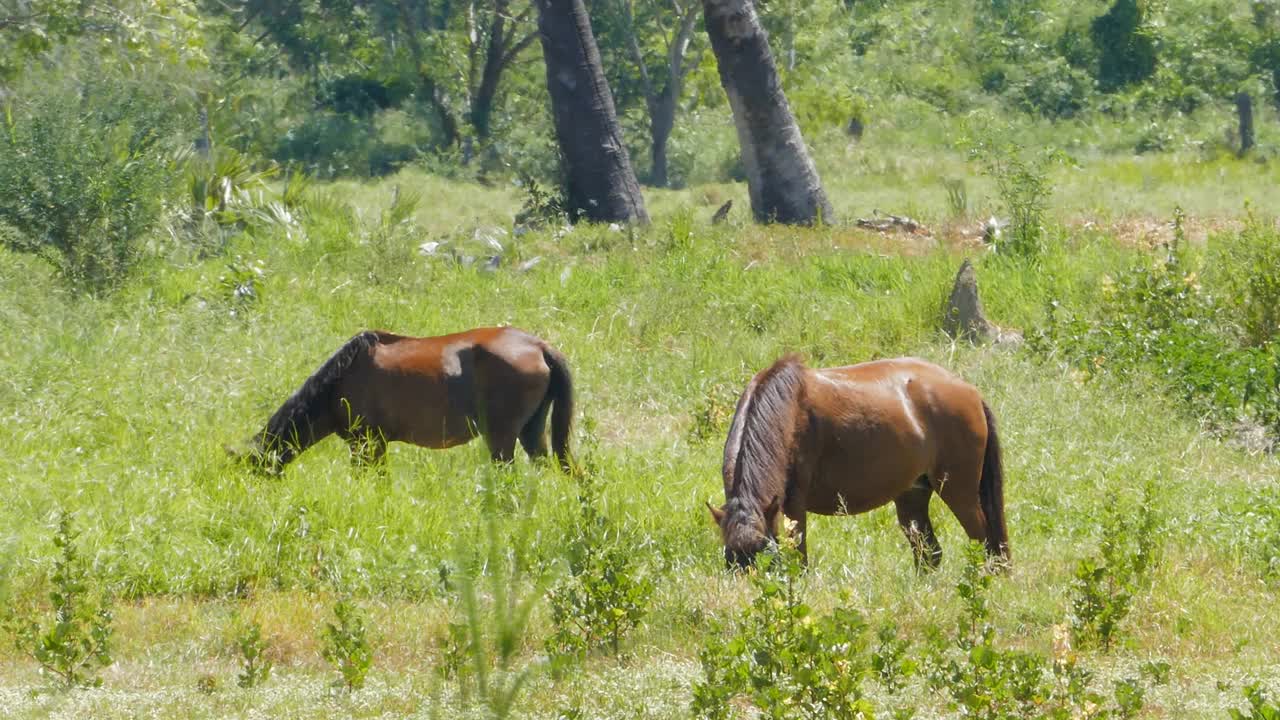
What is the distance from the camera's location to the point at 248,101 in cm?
3672

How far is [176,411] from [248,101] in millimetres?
28367

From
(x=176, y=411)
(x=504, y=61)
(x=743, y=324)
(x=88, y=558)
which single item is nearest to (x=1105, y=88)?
(x=504, y=61)

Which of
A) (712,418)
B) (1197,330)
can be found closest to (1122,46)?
(1197,330)

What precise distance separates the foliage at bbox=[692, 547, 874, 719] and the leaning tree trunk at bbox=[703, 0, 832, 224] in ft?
40.5

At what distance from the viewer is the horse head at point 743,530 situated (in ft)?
20.3

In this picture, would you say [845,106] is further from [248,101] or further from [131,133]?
[131,133]

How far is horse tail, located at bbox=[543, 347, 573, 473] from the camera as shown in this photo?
8.92 meters

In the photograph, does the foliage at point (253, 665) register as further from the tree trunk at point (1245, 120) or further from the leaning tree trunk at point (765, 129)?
the tree trunk at point (1245, 120)

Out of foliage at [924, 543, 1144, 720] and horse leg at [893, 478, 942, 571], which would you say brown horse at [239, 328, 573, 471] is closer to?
horse leg at [893, 478, 942, 571]

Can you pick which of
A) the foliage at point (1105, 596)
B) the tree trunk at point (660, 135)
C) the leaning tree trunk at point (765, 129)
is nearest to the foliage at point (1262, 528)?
the foliage at point (1105, 596)

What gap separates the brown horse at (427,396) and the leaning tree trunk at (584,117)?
8127 mm

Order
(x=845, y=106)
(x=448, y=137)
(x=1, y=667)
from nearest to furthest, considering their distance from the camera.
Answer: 1. (x=1, y=667)
2. (x=845, y=106)
3. (x=448, y=137)

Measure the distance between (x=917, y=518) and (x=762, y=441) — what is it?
4.64 ft

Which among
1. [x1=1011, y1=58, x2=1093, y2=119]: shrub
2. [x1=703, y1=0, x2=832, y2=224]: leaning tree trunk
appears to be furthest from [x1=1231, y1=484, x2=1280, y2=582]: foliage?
[x1=1011, y1=58, x2=1093, y2=119]: shrub
